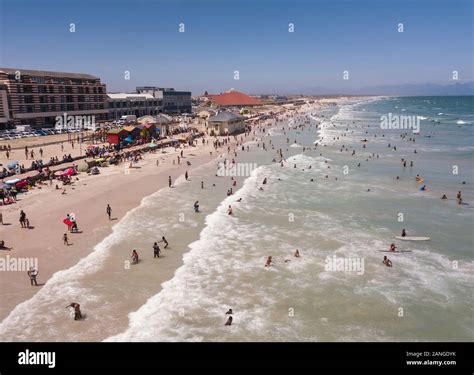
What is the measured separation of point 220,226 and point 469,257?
11.7 metres

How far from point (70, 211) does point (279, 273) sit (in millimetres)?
13297

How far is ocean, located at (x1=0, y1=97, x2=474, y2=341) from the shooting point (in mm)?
11961

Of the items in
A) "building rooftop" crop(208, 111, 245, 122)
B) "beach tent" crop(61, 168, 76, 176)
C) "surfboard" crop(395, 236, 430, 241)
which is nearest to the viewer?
"surfboard" crop(395, 236, 430, 241)

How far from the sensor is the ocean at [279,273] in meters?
12.0

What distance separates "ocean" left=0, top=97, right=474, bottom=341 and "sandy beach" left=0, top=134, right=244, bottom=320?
72 centimetres

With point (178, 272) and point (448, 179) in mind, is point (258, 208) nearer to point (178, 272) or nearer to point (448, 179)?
point (178, 272)

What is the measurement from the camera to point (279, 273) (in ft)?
51.2

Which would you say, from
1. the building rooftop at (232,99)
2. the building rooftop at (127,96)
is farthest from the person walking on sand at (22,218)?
the building rooftop at (232,99)

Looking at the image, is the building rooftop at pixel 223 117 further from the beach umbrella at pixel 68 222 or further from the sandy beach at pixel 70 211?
the beach umbrella at pixel 68 222

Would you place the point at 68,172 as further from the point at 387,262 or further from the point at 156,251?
the point at 387,262

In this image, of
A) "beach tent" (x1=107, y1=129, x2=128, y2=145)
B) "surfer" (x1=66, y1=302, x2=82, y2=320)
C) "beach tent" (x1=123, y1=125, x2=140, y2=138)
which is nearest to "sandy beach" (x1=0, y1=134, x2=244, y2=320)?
"surfer" (x1=66, y1=302, x2=82, y2=320)

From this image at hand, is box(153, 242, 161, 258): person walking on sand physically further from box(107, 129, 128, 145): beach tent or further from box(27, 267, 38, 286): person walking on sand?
box(107, 129, 128, 145): beach tent

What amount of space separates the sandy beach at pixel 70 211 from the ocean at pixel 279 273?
723 millimetres
